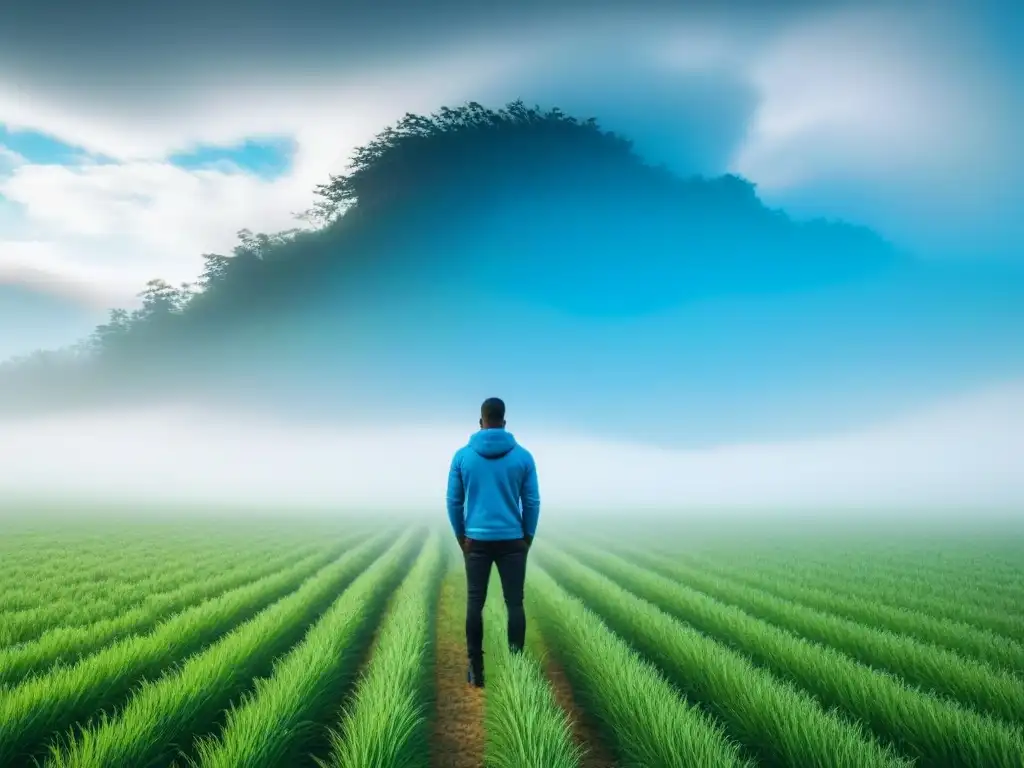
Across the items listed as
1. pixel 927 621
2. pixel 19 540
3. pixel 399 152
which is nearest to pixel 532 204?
pixel 399 152

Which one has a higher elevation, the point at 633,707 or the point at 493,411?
the point at 493,411

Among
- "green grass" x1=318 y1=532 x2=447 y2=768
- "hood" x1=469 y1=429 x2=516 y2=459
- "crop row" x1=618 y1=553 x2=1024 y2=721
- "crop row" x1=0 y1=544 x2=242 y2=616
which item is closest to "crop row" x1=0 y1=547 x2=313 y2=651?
"crop row" x1=0 y1=544 x2=242 y2=616

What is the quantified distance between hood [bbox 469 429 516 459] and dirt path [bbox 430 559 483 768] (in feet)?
8.44

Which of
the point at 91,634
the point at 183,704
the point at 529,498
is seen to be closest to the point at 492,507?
the point at 529,498

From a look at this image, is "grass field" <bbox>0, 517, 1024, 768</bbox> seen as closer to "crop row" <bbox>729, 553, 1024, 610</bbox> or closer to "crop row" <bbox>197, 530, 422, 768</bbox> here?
"crop row" <bbox>197, 530, 422, 768</bbox>

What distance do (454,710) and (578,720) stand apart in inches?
50.3

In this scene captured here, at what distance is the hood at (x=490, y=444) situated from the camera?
203 inches

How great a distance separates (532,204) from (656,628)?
414ft

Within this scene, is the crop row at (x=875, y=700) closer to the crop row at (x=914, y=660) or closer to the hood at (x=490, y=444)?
the crop row at (x=914, y=660)

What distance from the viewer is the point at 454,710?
527 centimetres

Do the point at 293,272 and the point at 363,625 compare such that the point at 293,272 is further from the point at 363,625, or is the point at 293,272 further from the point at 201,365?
the point at 363,625

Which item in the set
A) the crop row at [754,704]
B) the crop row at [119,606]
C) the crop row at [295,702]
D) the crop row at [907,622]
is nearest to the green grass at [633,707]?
the crop row at [754,704]

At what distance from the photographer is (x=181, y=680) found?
456 cm

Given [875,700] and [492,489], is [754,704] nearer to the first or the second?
[875,700]
